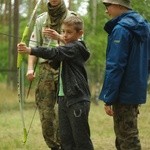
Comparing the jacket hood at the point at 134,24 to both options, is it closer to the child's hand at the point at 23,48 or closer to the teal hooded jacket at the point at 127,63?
the teal hooded jacket at the point at 127,63

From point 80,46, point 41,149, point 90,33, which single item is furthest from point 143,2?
point 90,33

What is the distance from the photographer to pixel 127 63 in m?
3.96

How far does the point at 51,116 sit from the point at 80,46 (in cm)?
128

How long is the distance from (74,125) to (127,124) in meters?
0.46

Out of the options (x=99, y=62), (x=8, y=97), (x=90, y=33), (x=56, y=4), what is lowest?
(x=8, y=97)

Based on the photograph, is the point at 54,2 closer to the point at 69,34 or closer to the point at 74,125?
the point at 69,34

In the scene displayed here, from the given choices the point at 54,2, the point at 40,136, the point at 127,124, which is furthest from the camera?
the point at 40,136

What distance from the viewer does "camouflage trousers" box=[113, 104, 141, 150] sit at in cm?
405

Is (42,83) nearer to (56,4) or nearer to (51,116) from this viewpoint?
(51,116)

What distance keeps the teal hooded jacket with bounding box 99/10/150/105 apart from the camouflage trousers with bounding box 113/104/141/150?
91mm

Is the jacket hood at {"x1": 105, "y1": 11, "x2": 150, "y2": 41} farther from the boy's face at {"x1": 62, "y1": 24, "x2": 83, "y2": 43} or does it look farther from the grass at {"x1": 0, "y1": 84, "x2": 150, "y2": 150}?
the grass at {"x1": 0, "y1": 84, "x2": 150, "y2": 150}

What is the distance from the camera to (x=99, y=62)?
19.8 metres

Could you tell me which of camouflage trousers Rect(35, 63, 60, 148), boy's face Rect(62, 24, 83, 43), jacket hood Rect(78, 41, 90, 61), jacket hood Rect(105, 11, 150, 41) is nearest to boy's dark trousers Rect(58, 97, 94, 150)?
jacket hood Rect(78, 41, 90, 61)

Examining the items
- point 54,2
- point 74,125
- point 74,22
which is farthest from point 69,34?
point 54,2
